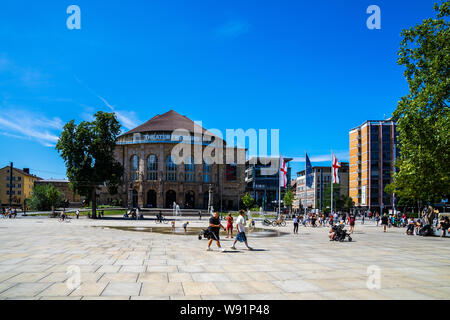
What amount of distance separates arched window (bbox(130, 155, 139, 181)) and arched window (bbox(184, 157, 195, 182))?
46.6 ft

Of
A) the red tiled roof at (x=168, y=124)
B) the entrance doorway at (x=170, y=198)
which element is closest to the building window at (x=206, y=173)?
the entrance doorway at (x=170, y=198)

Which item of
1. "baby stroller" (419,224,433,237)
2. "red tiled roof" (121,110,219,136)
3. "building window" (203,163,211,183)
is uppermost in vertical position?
"red tiled roof" (121,110,219,136)

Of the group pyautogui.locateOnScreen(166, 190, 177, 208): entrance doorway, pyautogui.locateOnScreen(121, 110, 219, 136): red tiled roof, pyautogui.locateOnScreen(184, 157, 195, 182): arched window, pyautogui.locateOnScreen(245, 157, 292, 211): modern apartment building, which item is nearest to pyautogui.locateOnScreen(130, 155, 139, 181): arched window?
pyautogui.locateOnScreen(121, 110, 219, 136): red tiled roof

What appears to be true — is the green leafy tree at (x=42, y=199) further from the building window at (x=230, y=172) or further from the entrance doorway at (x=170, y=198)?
the building window at (x=230, y=172)

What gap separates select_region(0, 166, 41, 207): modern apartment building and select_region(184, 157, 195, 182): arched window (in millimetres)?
65362

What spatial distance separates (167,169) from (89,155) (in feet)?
141

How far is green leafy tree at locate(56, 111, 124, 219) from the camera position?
52.5m

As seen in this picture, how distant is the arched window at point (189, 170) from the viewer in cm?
9700

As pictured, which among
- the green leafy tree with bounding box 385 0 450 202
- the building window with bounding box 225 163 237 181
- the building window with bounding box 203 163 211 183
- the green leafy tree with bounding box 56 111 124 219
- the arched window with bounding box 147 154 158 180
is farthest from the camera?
the building window with bounding box 203 163 211 183

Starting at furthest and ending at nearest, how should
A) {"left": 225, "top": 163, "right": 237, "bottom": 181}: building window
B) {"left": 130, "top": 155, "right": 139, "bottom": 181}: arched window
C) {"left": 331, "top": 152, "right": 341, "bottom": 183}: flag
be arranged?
1. {"left": 130, "top": 155, "right": 139, "bottom": 181}: arched window
2. {"left": 225, "top": 163, "right": 237, "bottom": 181}: building window
3. {"left": 331, "top": 152, "right": 341, "bottom": 183}: flag

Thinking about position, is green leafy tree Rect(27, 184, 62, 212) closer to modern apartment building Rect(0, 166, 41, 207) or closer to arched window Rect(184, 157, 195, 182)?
arched window Rect(184, 157, 195, 182)

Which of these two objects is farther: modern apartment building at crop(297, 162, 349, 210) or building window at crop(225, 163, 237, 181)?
modern apartment building at crop(297, 162, 349, 210)

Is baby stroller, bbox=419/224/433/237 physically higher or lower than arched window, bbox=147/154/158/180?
lower
